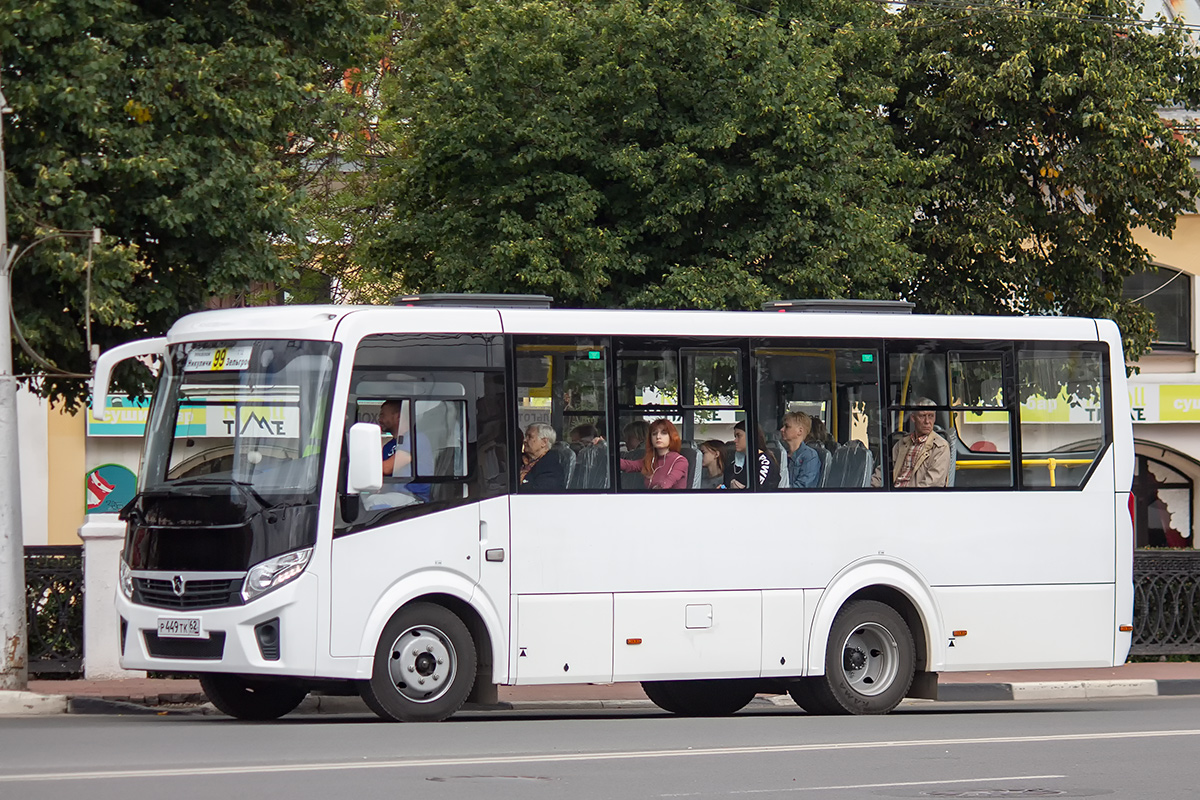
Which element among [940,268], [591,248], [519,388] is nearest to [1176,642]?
[940,268]

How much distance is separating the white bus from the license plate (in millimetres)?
18

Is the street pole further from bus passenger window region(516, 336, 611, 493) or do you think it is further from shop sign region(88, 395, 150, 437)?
shop sign region(88, 395, 150, 437)

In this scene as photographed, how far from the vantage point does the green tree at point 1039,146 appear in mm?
23359

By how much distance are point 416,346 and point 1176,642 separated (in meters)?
11.4

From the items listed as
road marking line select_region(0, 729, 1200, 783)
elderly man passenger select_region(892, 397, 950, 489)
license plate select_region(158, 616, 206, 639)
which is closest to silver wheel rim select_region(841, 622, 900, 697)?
elderly man passenger select_region(892, 397, 950, 489)

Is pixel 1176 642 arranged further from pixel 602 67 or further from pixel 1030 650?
pixel 602 67

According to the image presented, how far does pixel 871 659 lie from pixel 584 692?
382 centimetres

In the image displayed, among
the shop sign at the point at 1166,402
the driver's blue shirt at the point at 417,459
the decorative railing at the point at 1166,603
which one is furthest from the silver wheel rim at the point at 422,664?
the shop sign at the point at 1166,402

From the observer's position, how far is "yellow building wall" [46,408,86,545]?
2914cm

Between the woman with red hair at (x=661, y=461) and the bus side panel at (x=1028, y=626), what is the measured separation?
96.3 inches

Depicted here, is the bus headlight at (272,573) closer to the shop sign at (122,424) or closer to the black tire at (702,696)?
the black tire at (702,696)

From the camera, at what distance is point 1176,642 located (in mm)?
20422

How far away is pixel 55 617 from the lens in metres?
16.2

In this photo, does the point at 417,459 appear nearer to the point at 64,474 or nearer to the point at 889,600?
the point at 889,600
